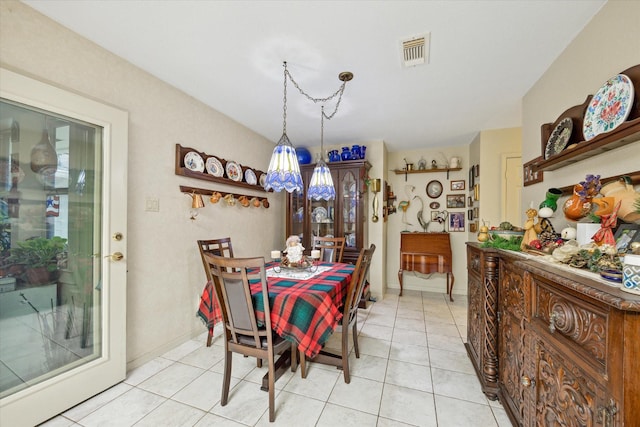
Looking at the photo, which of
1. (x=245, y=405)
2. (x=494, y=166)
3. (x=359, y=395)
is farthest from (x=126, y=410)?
(x=494, y=166)

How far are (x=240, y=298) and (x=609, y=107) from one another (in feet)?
7.31

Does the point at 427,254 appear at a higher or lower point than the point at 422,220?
lower

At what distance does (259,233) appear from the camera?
3609 millimetres

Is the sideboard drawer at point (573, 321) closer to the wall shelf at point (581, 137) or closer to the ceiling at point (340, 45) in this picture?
the wall shelf at point (581, 137)

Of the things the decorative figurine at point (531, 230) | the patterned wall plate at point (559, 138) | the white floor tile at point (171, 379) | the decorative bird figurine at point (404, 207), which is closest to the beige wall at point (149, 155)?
the white floor tile at point (171, 379)

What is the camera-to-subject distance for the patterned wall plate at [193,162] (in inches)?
96.0

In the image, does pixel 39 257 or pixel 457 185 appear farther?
pixel 457 185

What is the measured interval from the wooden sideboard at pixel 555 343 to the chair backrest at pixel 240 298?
51.8 inches

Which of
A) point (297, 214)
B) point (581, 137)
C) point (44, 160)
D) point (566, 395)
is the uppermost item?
point (581, 137)

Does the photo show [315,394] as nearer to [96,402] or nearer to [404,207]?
[96,402]

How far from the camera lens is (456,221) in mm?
4102

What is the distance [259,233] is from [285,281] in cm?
185

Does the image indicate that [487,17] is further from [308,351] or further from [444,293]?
[444,293]

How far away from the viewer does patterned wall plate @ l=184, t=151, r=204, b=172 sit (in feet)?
8.00
